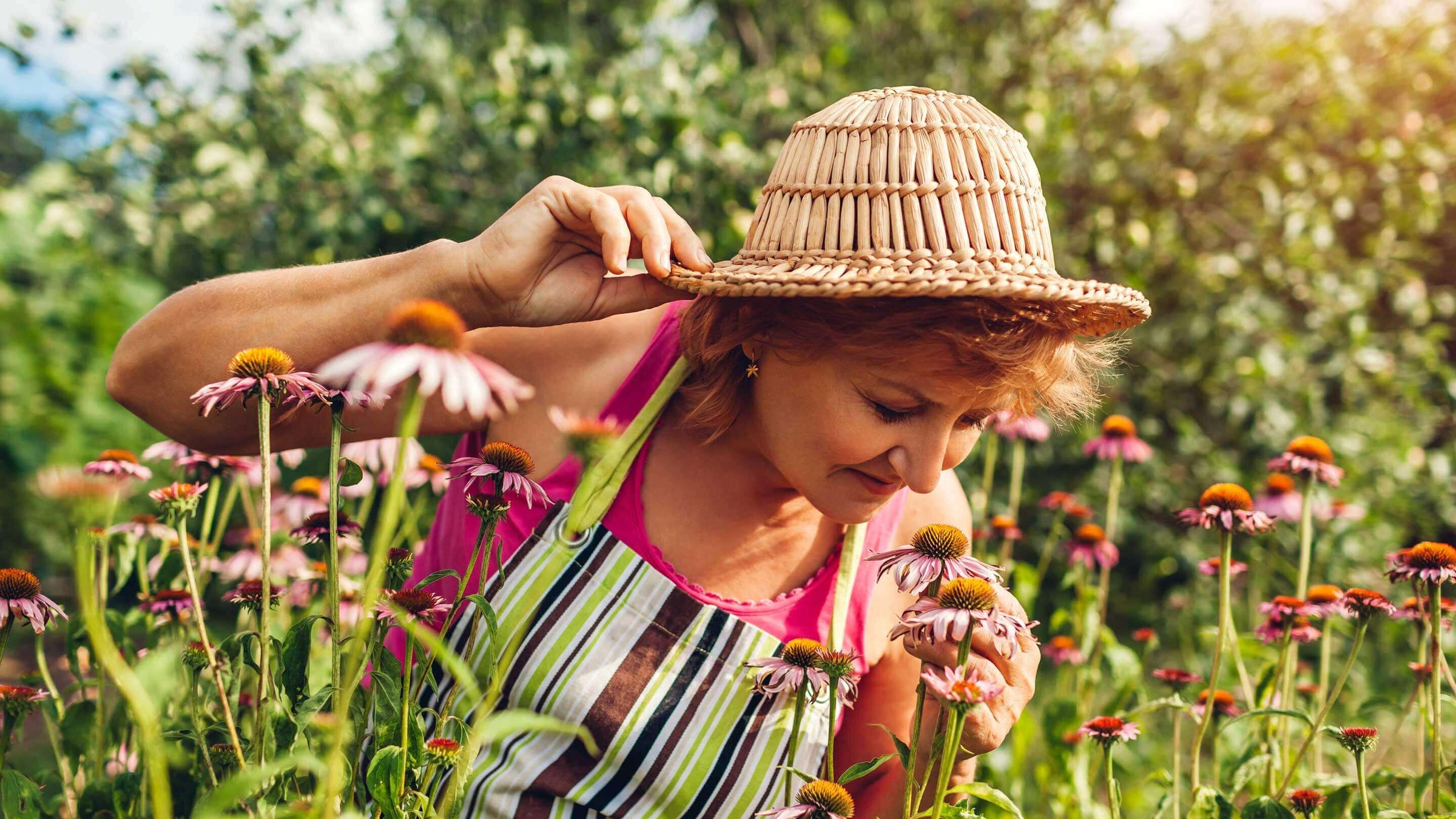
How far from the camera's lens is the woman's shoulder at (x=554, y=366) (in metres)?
1.42

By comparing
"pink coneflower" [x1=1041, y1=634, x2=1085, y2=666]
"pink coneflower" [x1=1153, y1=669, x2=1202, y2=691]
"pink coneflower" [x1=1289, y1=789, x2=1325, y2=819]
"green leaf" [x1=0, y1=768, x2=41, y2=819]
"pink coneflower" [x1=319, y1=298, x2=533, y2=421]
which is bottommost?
"pink coneflower" [x1=1041, y1=634, x2=1085, y2=666]

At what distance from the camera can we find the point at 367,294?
1211 mm

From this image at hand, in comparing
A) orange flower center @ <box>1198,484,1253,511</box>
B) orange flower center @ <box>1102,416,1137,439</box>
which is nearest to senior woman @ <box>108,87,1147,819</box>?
orange flower center @ <box>1198,484,1253,511</box>

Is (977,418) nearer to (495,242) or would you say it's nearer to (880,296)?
(880,296)

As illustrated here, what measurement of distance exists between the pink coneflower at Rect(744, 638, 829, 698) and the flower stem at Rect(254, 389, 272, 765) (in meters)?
0.45

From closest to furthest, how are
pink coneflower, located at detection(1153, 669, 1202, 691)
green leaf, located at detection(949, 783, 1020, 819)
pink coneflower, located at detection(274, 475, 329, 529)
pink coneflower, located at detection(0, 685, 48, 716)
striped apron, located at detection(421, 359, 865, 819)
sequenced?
green leaf, located at detection(949, 783, 1020, 819), pink coneflower, located at detection(0, 685, 48, 716), striped apron, located at detection(421, 359, 865, 819), pink coneflower, located at detection(1153, 669, 1202, 691), pink coneflower, located at detection(274, 475, 329, 529)

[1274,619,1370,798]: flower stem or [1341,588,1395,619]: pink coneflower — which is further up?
[1341,588,1395,619]: pink coneflower

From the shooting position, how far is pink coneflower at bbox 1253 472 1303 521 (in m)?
2.05

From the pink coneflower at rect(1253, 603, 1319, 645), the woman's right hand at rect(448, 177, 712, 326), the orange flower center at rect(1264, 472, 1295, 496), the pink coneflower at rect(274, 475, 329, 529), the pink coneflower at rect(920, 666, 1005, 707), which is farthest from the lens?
the orange flower center at rect(1264, 472, 1295, 496)

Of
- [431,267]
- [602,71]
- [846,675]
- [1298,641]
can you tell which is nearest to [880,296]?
[846,675]

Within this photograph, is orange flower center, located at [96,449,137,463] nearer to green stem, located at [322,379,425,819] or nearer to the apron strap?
the apron strap

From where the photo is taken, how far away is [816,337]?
120cm

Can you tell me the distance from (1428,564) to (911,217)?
722mm

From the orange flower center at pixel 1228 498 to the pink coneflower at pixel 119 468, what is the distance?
1421 millimetres
